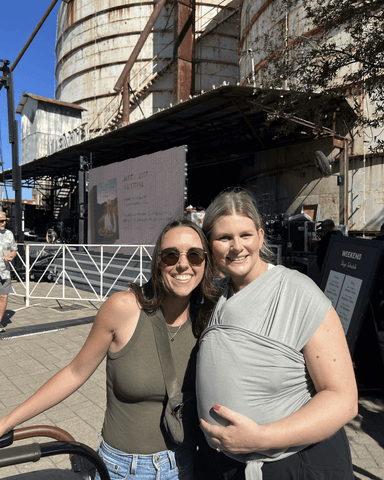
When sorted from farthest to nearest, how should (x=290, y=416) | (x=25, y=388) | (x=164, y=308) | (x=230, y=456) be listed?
(x=25, y=388), (x=164, y=308), (x=230, y=456), (x=290, y=416)

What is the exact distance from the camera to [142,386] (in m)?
1.47

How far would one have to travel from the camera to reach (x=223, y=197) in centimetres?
146

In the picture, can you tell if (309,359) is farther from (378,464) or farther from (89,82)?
(89,82)

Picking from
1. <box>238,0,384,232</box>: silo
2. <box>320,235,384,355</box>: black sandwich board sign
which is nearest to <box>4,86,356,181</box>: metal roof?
<box>238,0,384,232</box>: silo

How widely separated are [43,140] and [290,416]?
98.8 feet

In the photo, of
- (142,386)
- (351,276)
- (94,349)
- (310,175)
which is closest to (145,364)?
(142,386)

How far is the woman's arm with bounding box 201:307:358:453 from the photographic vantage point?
114 cm

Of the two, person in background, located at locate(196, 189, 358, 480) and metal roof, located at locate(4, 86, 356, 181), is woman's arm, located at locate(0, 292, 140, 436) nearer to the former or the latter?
person in background, located at locate(196, 189, 358, 480)

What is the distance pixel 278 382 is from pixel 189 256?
604 mm

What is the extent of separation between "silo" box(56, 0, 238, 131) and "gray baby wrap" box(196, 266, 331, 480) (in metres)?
25.0

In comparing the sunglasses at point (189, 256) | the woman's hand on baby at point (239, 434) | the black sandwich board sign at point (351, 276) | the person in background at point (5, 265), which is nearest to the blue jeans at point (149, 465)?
the woman's hand on baby at point (239, 434)

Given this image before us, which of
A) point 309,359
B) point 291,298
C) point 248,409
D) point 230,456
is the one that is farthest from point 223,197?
point 230,456

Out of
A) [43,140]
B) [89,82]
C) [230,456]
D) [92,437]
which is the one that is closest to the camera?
[230,456]

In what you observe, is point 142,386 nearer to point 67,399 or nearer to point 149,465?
point 149,465
